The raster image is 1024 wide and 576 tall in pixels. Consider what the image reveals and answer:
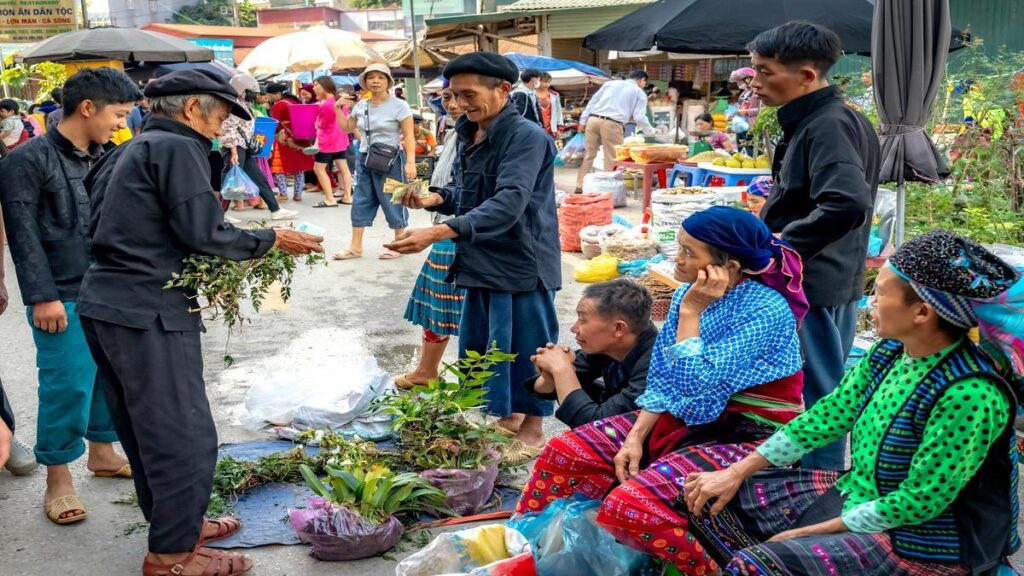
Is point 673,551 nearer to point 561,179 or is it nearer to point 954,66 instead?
point 954,66

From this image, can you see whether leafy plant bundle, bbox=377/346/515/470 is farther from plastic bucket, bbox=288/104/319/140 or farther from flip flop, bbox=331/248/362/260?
plastic bucket, bbox=288/104/319/140

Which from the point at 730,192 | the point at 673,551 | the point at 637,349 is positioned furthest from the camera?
the point at 730,192

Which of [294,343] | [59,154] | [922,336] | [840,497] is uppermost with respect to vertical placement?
[59,154]

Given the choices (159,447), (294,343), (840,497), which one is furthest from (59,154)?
(840,497)

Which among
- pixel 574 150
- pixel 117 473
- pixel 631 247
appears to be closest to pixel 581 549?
pixel 117 473

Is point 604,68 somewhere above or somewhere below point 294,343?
above

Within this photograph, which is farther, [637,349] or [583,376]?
[583,376]

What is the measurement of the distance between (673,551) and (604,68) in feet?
65.8

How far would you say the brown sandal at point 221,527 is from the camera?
3.51 metres

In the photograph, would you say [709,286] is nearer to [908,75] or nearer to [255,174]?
[908,75]

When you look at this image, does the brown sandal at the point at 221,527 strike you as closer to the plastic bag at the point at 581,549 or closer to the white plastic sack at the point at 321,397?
the white plastic sack at the point at 321,397

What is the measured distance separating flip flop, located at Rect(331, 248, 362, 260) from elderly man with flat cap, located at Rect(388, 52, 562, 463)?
4.60 metres

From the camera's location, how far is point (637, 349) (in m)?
3.39

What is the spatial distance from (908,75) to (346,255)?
576 centimetres
